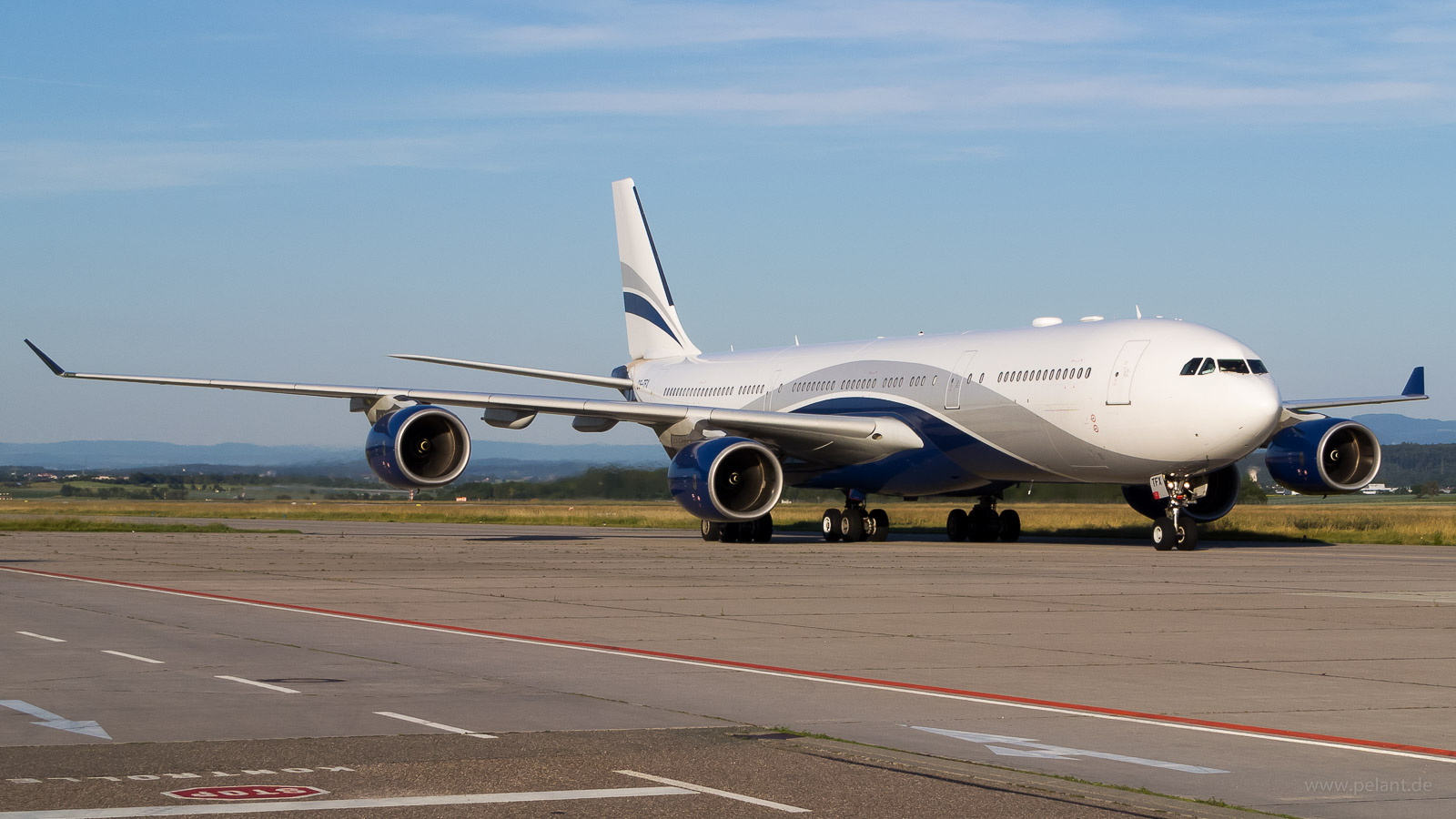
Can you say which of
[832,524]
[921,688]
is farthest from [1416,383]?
[921,688]

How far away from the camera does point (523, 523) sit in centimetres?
4734

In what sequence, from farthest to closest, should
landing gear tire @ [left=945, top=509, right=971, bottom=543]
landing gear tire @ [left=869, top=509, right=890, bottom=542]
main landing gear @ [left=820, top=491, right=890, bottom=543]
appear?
landing gear tire @ [left=945, top=509, right=971, bottom=543], landing gear tire @ [left=869, top=509, right=890, bottom=542], main landing gear @ [left=820, top=491, right=890, bottom=543]

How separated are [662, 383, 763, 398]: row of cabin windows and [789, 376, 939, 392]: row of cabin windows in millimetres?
1544

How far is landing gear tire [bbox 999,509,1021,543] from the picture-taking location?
33.0 metres

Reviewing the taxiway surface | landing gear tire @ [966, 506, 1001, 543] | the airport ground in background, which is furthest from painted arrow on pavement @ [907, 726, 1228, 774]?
the airport ground in background

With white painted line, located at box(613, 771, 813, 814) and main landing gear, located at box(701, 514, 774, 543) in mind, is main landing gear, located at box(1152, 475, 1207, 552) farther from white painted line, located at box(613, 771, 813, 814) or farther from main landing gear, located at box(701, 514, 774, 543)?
white painted line, located at box(613, 771, 813, 814)

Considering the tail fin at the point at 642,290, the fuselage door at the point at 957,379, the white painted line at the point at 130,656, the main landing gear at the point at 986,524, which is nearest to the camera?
the white painted line at the point at 130,656

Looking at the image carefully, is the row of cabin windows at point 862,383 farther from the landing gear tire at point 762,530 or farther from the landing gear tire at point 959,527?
the landing gear tire at point 959,527

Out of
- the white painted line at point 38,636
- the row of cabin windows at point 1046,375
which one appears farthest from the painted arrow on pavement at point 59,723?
the row of cabin windows at point 1046,375

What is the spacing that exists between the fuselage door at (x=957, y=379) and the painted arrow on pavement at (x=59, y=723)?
866 inches

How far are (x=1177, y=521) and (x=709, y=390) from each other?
1404 centimetres

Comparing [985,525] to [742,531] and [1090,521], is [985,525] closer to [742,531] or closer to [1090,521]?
[742,531]

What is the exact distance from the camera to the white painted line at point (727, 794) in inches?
246

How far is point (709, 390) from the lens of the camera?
1495 inches
